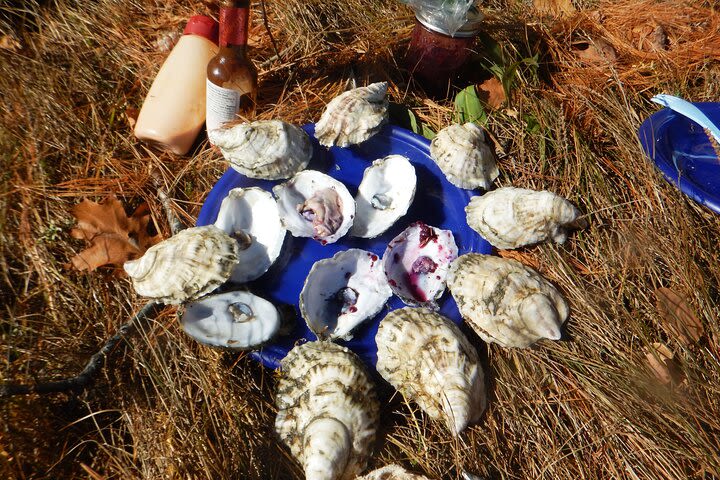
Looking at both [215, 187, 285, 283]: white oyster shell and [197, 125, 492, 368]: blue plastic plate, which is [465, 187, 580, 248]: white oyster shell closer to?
[197, 125, 492, 368]: blue plastic plate

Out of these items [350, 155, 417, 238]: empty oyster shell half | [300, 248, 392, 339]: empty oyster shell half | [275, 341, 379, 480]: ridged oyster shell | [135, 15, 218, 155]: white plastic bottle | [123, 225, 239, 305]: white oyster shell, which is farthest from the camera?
[135, 15, 218, 155]: white plastic bottle

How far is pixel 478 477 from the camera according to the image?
1.60m

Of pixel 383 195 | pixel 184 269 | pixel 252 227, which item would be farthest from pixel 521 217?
pixel 184 269

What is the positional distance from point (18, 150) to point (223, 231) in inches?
43.2

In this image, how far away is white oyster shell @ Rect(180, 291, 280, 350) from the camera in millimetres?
1696

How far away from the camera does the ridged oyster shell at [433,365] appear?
1.61 metres

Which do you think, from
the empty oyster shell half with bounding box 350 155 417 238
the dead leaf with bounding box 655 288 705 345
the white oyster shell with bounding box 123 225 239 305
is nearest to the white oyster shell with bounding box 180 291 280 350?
the white oyster shell with bounding box 123 225 239 305

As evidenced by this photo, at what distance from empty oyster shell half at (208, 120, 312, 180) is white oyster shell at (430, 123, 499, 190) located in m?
0.59

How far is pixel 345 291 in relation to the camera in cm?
191

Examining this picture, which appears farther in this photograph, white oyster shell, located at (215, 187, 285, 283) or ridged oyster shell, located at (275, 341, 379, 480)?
white oyster shell, located at (215, 187, 285, 283)

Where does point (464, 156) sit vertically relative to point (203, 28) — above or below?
below

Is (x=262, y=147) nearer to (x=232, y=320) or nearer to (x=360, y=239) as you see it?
(x=360, y=239)

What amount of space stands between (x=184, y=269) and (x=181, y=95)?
0.92m

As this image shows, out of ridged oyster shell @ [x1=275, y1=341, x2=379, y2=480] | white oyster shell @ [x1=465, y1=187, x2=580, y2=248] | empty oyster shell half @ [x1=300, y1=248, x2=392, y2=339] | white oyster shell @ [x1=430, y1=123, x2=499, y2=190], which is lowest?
ridged oyster shell @ [x1=275, y1=341, x2=379, y2=480]
